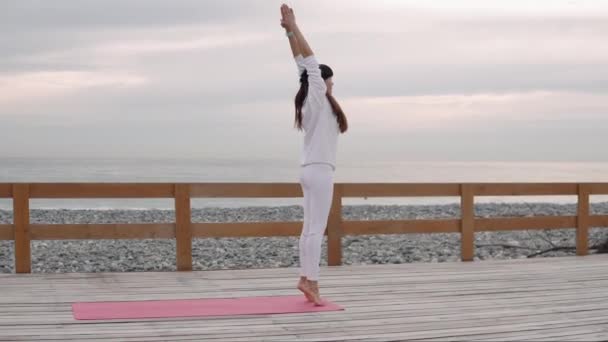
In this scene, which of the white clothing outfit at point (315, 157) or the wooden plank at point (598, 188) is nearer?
the white clothing outfit at point (315, 157)

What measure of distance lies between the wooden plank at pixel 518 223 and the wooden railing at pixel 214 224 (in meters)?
0.01

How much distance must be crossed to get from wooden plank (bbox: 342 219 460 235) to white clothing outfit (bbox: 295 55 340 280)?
7.82 ft

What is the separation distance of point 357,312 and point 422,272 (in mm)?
2153

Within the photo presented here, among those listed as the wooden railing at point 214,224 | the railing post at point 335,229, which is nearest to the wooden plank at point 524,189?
the wooden railing at point 214,224

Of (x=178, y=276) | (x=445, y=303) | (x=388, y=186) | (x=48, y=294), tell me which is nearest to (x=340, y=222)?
(x=388, y=186)

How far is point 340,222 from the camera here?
27.1ft

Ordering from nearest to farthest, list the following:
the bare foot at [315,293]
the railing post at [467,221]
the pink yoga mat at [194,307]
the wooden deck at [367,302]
Answer: the wooden deck at [367,302] → the pink yoga mat at [194,307] → the bare foot at [315,293] → the railing post at [467,221]

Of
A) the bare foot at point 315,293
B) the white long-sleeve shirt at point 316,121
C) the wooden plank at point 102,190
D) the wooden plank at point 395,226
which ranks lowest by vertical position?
the bare foot at point 315,293

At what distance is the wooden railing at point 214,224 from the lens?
757 cm

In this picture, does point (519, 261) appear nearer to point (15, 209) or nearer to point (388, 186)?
point (388, 186)

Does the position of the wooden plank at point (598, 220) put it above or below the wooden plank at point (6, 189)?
below

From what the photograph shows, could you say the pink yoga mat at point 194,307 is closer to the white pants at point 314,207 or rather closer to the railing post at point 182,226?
the white pants at point 314,207

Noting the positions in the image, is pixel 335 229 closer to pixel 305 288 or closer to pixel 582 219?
pixel 305 288

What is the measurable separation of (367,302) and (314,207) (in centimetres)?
85
